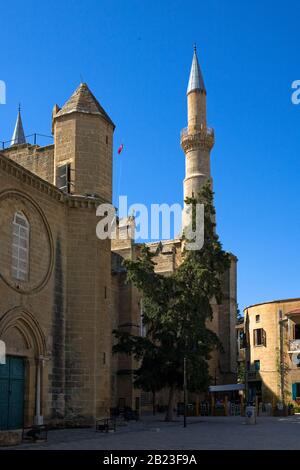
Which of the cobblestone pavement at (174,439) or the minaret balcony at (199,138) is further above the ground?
the minaret balcony at (199,138)

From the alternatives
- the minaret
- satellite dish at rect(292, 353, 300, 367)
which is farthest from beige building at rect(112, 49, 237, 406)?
satellite dish at rect(292, 353, 300, 367)

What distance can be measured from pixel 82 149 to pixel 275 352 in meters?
22.2

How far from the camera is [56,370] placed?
76.4 feet

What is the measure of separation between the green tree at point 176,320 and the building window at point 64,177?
528cm

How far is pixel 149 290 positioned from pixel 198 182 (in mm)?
22153

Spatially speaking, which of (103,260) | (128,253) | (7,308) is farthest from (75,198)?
(128,253)

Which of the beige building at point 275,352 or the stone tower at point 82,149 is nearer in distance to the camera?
the stone tower at point 82,149

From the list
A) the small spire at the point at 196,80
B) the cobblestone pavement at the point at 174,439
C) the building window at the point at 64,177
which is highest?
the small spire at the point at 196,80

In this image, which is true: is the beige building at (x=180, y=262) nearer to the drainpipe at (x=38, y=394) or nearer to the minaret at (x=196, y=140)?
the minaret at (x=196, y=140)

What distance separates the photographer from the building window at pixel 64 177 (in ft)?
84.9

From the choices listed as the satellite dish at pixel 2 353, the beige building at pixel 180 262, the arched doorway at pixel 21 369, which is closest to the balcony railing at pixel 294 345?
the beige building at pixel 180 262

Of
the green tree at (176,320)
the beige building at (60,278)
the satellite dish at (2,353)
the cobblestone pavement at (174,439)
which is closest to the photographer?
the cobblestone pavement at (174,439)

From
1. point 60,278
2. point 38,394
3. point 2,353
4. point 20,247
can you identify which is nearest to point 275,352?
point 60,278

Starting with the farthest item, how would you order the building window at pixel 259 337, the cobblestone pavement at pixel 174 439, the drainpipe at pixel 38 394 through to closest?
the building window at pixel 259 337
the drainpipe at pixel 38 394
the cobblestone pavement at pixel 174 439
